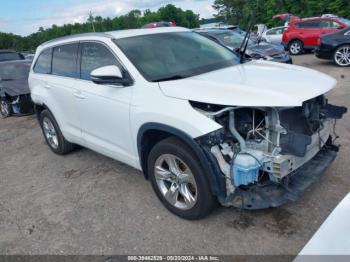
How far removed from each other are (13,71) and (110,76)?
27.3 ft

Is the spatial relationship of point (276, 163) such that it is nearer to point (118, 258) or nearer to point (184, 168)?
point (184, 168)

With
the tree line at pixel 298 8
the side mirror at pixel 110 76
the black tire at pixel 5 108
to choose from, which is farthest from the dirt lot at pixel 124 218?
the tree line at pixel 298 8

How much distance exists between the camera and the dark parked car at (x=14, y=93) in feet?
31.3

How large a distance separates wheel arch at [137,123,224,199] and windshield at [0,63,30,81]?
8.22 meters

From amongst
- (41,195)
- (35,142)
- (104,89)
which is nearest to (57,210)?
(41,195)

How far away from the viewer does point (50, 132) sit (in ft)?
19.0

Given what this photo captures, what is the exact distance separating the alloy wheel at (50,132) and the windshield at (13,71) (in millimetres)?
5378

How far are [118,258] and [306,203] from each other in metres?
1.97

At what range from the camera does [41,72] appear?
221 inches

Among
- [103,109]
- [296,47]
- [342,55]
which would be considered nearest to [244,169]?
[103,109]

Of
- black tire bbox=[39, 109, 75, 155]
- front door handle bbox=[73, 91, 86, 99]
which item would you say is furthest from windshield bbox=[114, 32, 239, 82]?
black tire bbox=[39, 109, 75, 155]

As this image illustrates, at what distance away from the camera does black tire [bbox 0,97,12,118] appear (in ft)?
32.4

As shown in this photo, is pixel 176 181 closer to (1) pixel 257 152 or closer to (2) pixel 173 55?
(1) pixel 257 152

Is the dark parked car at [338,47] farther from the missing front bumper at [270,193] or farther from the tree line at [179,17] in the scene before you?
the tree line at [179,17]
